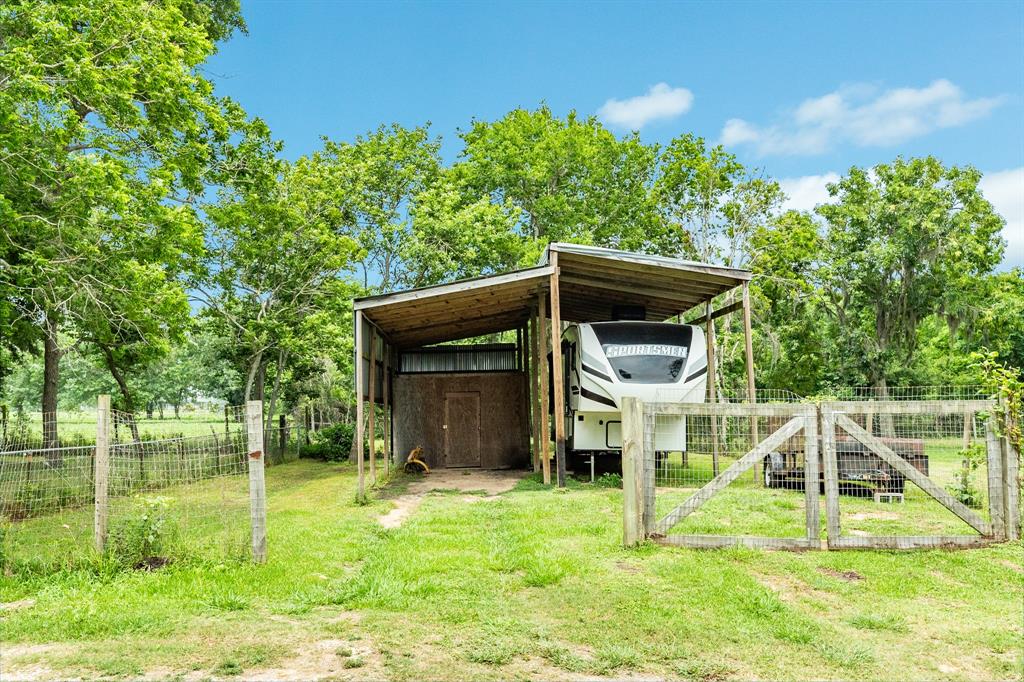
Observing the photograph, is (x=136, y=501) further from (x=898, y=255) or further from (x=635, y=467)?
(x=898, y=255)

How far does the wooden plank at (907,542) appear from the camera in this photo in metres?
7.09

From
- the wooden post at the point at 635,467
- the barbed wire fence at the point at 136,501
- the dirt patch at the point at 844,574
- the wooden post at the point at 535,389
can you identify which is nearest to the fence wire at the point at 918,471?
the dirt patch at the point at 844,574

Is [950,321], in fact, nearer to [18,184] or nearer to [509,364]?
[509,364]

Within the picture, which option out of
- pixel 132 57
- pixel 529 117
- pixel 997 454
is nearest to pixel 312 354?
pixel 132 57

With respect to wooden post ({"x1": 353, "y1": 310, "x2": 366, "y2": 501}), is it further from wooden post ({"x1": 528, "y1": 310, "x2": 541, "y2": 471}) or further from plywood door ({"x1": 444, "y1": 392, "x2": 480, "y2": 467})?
plywood door ({"x1": 444, "y1": 392, "x2": 480, "y2": 467})

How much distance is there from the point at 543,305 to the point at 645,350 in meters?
2.39

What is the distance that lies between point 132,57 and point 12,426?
7018 millimetres

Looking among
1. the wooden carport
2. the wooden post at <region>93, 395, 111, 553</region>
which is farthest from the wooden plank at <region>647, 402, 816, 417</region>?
the wooden carport

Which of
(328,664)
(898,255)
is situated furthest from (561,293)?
(898,255)

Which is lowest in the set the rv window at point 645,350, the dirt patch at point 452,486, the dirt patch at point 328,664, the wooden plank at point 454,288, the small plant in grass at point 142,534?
the dirt patch at point 452,486

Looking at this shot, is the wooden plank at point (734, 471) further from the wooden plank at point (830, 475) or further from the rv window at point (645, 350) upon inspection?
the rv window at point (645, 350)

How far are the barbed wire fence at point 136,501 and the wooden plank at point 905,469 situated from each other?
18.3 feet

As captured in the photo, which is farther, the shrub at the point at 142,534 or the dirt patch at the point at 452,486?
the dirt patch at the point at 452,486

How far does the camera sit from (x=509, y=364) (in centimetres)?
1980
